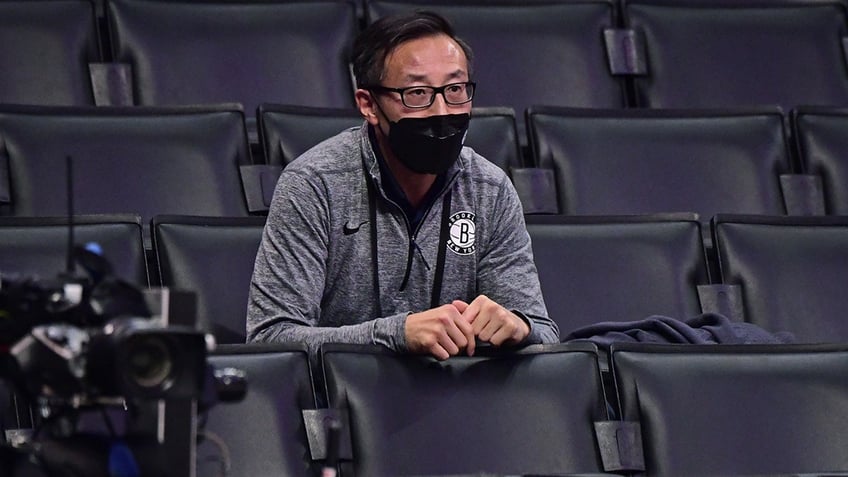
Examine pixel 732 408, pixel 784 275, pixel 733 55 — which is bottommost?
pixel 732 408

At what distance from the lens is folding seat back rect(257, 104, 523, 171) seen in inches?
55.1

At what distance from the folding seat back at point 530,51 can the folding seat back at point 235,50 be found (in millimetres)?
79

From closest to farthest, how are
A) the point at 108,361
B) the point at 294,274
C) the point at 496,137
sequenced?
the point at 108,361, the point at 294,274, the point at 496,137

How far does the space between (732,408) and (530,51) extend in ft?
2.27

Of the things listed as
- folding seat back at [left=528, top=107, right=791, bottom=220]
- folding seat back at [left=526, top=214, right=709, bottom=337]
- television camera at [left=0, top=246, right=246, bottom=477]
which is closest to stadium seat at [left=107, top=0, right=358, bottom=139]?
folding seat back at [left=528, top=107, right=791, bottom=220]

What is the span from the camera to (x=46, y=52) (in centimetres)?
151

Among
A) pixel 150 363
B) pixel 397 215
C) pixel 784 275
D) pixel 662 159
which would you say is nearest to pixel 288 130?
pixel 397 215

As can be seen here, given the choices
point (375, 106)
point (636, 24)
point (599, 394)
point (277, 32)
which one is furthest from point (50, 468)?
point (636, 24)

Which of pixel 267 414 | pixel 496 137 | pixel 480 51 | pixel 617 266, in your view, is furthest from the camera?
pixel 480 51

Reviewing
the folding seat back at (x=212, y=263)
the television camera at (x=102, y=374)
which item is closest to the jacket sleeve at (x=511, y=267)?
the folding seat back at (x=212, y=263)

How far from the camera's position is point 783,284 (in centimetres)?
133

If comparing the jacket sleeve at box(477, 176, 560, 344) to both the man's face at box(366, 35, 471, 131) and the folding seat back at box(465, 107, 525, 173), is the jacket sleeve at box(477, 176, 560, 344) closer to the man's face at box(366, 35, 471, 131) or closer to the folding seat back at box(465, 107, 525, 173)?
the man's face at box(366, 35, 471, 131)

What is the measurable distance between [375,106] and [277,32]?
415 millimetres

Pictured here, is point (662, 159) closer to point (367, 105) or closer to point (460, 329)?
point (367, 105)
